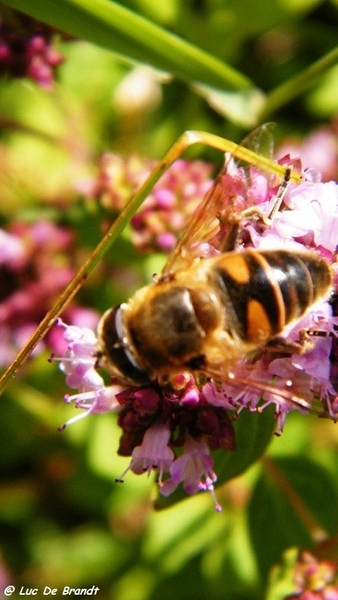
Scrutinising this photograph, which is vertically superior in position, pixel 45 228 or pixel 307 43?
pixel 307 43

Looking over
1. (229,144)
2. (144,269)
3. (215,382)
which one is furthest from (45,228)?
(215,382)

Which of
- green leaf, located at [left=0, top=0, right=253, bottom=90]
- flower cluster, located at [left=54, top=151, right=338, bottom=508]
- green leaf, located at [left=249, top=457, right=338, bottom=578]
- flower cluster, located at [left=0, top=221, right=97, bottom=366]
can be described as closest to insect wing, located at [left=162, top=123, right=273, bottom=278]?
flower cluster, located at [left=54, top=151, right=338, bottom=508]

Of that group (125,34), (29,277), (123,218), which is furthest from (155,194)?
(123,218)

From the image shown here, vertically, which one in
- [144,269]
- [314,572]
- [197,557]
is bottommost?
[197,557]

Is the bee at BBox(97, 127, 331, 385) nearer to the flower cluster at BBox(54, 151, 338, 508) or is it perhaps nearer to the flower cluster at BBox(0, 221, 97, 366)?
the flower cluster at BBox(54, 151, 338, 508)

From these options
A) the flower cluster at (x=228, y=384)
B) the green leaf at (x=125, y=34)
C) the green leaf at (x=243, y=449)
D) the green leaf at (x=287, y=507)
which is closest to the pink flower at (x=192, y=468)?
the flower cluster at (x=228, y=384)

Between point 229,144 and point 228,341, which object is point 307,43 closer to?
point 229,144

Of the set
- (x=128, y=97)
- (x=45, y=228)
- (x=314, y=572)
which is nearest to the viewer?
(x=314, y=572)

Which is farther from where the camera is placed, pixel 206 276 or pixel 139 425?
pixel 139 425

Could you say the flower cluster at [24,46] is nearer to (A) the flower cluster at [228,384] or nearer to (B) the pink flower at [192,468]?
(A) the flower cluster at [228,384]
